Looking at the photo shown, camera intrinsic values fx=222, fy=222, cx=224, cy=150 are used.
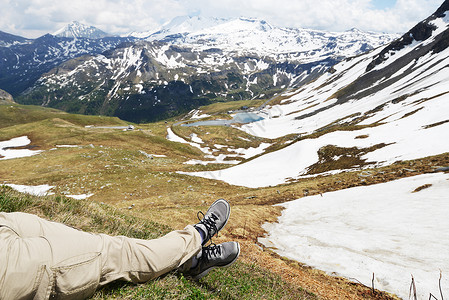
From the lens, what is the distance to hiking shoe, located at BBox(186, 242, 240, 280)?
18.1 feet

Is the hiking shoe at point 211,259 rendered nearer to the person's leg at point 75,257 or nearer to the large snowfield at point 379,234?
the person's leg at point 75,257

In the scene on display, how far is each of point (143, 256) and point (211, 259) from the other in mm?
1875

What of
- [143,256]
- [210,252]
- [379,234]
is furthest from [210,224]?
[379,234]

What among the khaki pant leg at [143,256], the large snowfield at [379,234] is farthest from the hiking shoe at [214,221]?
the large snowfield at [379,234]

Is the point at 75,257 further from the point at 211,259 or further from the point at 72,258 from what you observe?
the point at 211,259

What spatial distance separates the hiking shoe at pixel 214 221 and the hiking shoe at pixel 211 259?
0.33m

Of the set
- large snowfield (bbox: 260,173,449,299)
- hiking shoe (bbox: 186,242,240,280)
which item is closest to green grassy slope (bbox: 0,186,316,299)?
hiking shoe (bbox: 186,242,240,280)

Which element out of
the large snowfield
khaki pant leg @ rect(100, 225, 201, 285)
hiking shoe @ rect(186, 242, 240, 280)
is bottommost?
the large snowfield

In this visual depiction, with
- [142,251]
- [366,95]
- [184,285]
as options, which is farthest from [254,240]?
[366,95]

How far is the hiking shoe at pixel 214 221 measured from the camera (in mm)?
6031

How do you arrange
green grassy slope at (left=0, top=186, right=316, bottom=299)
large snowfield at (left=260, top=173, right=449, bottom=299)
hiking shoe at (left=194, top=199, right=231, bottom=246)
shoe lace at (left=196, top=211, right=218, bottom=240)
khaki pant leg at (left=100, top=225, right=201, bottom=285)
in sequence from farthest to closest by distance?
1. large snowfield at (left=260, top=173, right=449, bottom=299)
2. shoe lace at (left=196, top=211, right=218, bottom=240)
3. hiking shoe at (left=194, top=199, right=231, bottom=246)
4. green grassy slope at (left=0, top=186, right=316, bottom=299)
5. khaki pant leg at (left=100, top=225, right=201, bottom=285)

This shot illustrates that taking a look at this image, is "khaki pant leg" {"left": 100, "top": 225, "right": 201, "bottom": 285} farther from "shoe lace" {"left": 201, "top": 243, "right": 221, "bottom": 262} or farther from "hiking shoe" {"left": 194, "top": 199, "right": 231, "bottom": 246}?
"hiking shoe" {"left": 194, "top": 199, "right": 231, "bottom": 246}

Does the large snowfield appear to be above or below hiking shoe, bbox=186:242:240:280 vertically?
below

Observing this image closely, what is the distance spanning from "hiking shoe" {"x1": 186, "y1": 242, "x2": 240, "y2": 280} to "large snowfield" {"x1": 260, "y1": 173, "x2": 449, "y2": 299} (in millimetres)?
5829
